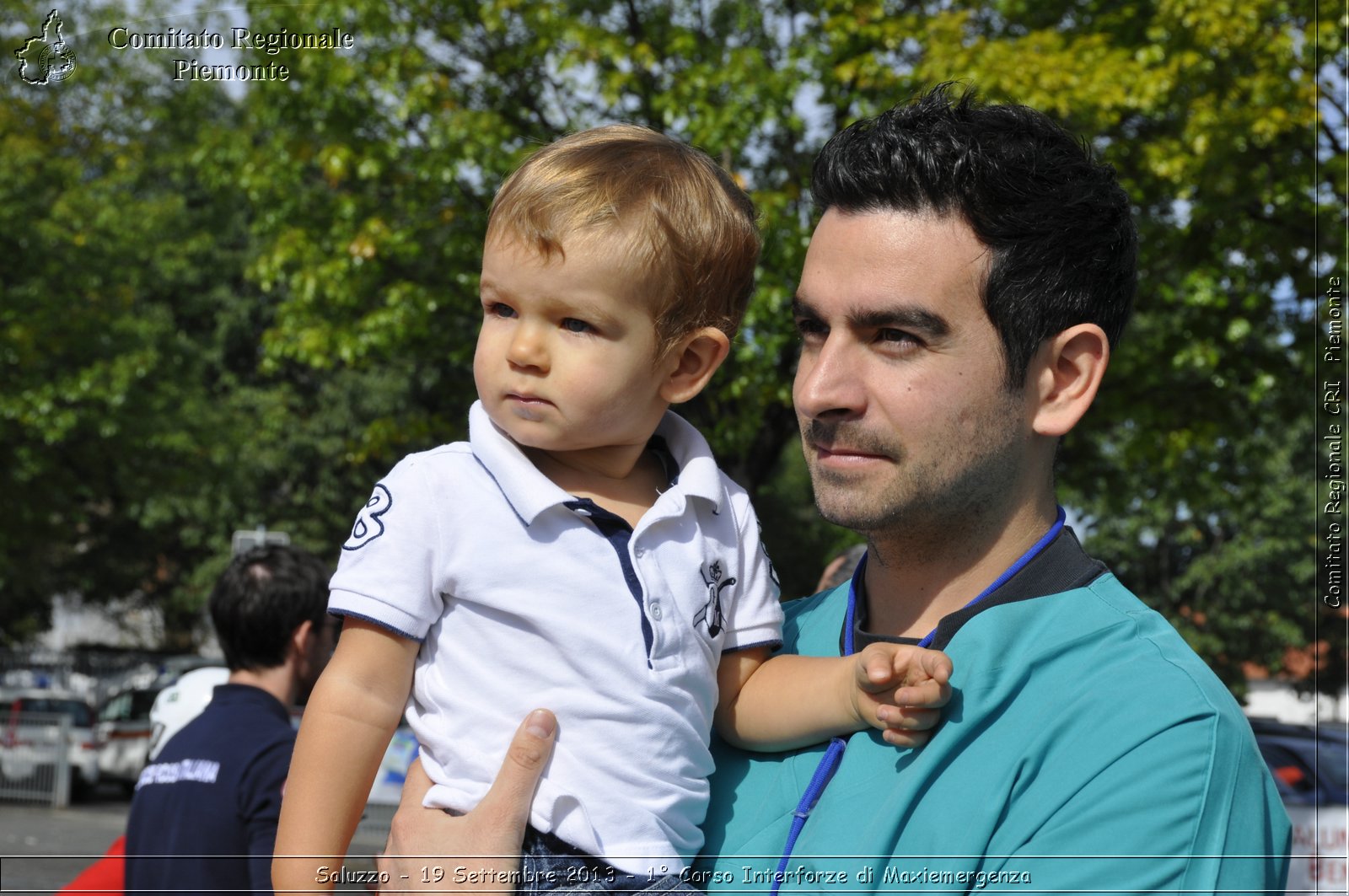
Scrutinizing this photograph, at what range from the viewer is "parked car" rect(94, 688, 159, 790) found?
19906 millimetres

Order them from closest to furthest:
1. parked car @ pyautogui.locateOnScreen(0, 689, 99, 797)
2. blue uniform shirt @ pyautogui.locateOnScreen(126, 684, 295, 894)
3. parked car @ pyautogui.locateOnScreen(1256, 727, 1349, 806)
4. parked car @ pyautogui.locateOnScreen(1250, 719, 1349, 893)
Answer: blue uniform shirt @ pyautogui.locateOnScreen(126, 684, 295, 894), parked car @ pyautogui.locateOnScreen(1250, 719, 1349, 893), parked car @ pyautogui.locateOnScreen(1256, 727, 1349, 806), parked car @ pyautogui.locateOnScreen(0, 689, 99, 797)

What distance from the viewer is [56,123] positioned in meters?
17.5

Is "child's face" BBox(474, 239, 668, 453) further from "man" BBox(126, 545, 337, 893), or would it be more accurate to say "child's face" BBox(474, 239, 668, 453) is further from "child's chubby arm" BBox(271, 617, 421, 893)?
"man" BBox(126, 545, 337, 893)

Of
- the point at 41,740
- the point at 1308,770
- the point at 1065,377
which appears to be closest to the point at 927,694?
the point at 1065,377

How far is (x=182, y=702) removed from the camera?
6.01m

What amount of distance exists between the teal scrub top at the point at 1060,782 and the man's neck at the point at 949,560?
15cm

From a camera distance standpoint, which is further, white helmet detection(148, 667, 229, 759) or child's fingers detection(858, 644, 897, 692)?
white helmet detection(148, 667, 229, 759)

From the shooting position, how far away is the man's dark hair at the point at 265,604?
4.29m

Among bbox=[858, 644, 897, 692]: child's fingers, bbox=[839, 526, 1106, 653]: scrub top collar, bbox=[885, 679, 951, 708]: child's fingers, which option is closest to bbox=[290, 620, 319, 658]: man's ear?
bbox=[839, 526, 1106, 653]: scrub top collar

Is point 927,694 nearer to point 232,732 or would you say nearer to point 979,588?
point 979,588

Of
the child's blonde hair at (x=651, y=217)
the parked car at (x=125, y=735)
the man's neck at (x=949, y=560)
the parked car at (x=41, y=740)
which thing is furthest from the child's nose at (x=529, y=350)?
the parked car at (x=125, y=735)

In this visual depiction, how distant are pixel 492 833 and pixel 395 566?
0.42 metres

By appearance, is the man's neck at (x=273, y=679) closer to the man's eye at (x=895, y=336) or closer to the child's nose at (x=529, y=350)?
the child's nose at (x=529, y=350)

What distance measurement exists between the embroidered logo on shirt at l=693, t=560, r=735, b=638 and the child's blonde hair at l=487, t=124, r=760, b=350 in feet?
1.28
